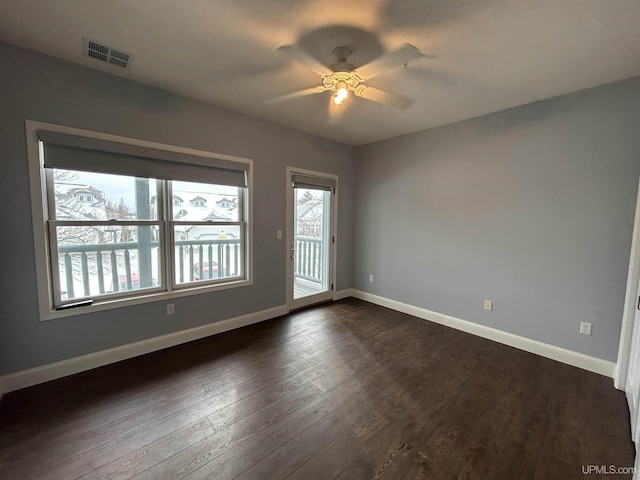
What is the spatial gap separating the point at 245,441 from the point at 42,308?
6.45ft

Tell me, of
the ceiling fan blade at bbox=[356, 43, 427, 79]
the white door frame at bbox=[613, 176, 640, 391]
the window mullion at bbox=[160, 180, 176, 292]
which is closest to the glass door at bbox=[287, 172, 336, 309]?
the window mullion at bbox=[160, 180, 176, 292]

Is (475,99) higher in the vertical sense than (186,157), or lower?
higher

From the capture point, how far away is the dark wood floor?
1.50 meters

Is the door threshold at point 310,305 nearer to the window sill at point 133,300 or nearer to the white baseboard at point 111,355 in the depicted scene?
the white baseboard at point 111,355

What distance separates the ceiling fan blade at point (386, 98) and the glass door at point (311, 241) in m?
1.50

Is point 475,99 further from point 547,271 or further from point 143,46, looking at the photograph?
point 143,46

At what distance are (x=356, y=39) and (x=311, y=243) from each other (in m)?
Answer: 3.00

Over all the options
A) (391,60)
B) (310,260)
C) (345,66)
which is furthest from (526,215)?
(310,260)

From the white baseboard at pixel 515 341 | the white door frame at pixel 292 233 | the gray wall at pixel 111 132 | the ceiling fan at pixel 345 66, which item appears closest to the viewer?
the ceiling fan at pixel 345 66

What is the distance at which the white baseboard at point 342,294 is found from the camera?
448 cm

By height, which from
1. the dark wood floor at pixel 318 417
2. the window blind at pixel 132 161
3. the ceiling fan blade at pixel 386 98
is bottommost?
the dark wood floor at pixel 318 417

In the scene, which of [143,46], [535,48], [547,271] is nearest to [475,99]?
[535,48]

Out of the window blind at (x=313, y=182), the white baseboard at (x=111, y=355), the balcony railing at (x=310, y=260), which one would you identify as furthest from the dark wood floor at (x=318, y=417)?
the window blind at (x=313, y=182)

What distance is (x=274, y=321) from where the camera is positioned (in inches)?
139
